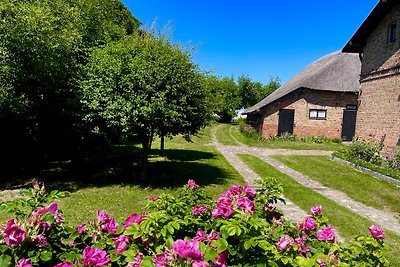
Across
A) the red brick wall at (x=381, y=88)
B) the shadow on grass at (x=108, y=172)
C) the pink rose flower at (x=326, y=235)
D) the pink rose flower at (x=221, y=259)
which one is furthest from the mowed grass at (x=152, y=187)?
the red brick wall at (x=381, y=88)

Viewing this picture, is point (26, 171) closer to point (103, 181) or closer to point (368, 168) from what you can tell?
point (103, 181)

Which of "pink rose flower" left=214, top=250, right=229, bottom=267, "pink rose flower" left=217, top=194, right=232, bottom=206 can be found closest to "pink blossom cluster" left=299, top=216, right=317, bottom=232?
"pink rose flower" left=217, top=194, right=232, bottom=206

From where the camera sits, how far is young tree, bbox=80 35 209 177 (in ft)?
30.2

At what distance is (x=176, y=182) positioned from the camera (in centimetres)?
1091

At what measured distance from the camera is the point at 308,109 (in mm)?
25031

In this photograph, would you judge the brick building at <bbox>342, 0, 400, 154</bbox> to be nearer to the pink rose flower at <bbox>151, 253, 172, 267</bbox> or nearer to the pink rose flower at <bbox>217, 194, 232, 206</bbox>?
the pink rose flower at <bbox>217, 194, 232, 206</bbox>

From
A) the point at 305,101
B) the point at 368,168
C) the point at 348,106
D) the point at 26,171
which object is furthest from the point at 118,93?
the point at 348,106

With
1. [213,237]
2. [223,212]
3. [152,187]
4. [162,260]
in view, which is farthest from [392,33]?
[162,260]

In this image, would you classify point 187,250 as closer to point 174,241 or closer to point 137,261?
point 137,261

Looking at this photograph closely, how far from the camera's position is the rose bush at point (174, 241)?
1.91 meters

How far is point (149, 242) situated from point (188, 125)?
7993mm

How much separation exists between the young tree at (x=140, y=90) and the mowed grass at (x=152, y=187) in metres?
1.90

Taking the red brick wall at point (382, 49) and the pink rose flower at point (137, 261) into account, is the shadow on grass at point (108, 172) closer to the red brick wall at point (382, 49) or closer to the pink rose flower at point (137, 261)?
the pink rose flower at point (137, 261)

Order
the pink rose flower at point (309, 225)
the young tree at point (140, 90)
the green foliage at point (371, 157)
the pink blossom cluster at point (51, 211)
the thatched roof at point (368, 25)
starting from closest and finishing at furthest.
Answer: the pink blossom cluster at point (51, 211) → the pink rose flower at point (309, 225) → the young tree at point (140, 90) → the green foliage at point (371, 157) → the thatched roof at point (368, 25)
